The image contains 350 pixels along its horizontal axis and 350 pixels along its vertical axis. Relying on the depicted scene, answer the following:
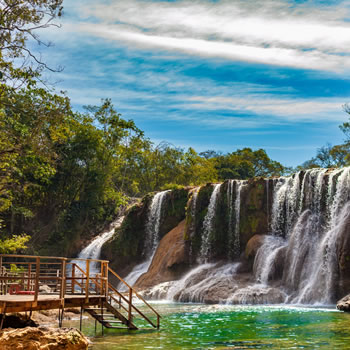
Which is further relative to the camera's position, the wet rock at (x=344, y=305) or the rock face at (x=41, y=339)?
the wet rock at (x=344, y=305)

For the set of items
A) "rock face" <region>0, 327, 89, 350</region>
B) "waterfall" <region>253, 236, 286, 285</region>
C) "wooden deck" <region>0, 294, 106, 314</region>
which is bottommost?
"rock face" <region>0, 327, 89, 350</region>

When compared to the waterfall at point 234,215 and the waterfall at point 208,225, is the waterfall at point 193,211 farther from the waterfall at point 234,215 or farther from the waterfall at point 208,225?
the waterfall at point 234,215

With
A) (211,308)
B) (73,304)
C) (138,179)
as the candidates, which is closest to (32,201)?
(138,179)

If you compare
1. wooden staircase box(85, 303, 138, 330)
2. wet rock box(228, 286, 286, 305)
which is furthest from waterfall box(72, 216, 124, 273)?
wooden staircase box(85, 303, 138, 330)

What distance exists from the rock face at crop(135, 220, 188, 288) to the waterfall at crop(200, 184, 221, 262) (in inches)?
51.4

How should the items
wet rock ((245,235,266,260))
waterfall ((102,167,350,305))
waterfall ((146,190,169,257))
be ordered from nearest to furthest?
1. waterfall ((102,167,350,305))
2. wet rock ((245,235,266,260))
3. waterfall ((146,190,169,257))

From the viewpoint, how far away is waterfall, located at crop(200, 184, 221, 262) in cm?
3522

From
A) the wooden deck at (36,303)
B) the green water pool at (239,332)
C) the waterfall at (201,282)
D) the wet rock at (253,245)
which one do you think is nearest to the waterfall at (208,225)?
the waterfall at (201,282)

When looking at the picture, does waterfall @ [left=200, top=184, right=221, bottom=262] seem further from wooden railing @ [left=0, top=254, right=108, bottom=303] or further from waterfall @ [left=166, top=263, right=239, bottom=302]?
wooden railing @ [left=0, top=254, right=108, bottom=303]

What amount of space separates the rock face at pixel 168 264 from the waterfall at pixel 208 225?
1.30 meters

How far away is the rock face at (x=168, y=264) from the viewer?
3391 centimetres

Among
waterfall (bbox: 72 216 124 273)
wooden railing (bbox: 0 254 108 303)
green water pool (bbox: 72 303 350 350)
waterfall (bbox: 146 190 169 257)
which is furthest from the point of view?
waterfall (bbox: 72 216 124 273)

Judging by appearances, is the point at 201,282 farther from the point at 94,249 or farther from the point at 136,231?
the point at 94,249

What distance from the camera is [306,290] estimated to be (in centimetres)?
2603
